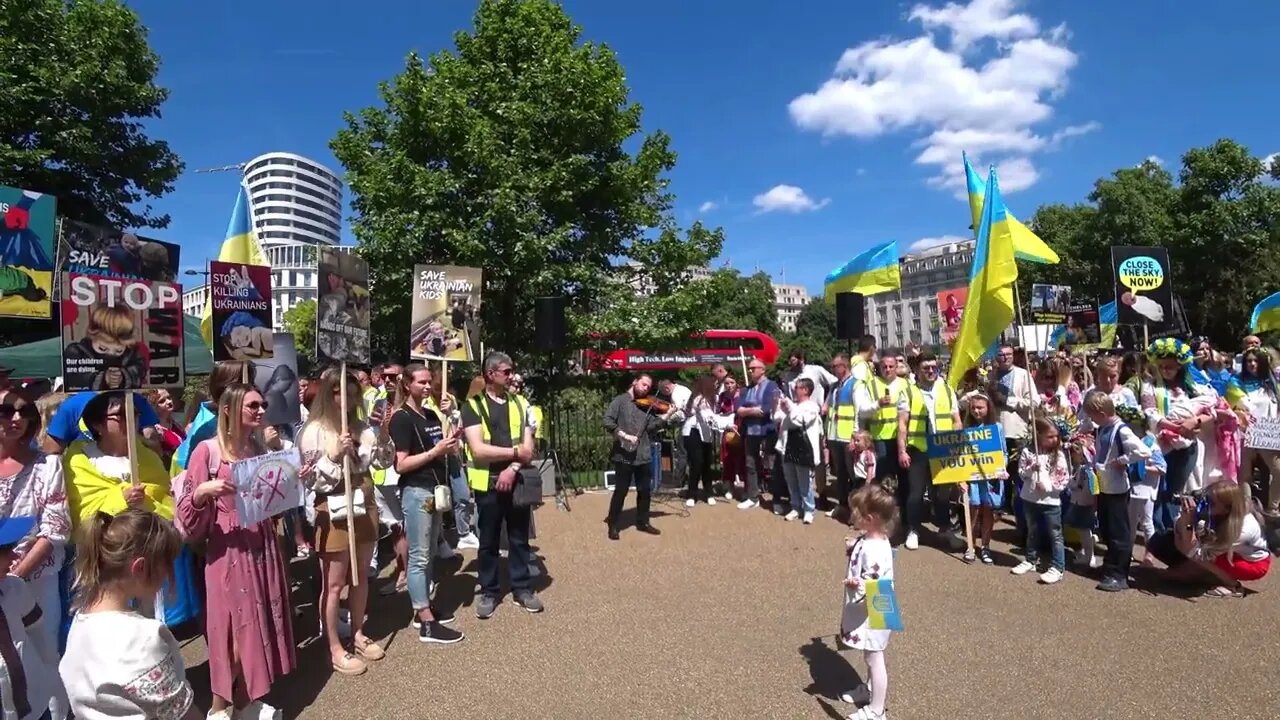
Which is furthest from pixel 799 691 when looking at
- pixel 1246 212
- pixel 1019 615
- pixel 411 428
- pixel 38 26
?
pixel 1246 212

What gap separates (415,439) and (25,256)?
2.75m

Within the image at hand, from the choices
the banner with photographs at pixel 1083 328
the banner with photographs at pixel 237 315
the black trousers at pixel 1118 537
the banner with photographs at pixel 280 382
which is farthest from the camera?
the banner with photographs at pixel 1083 328

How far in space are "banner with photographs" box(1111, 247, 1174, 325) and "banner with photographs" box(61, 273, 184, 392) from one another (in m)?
11.4

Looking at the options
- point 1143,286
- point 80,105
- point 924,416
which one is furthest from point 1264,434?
point 80,105

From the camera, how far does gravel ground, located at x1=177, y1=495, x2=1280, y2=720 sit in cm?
407

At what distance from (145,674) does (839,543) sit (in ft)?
21.8

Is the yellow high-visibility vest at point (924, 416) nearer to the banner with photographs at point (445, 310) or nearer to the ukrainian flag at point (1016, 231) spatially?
the ukrainian flag at point (1016, 231)

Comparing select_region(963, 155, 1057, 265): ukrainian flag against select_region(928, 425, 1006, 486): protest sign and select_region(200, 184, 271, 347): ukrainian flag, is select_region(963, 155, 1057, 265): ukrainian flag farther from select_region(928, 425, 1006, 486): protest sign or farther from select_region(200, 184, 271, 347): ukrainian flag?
select_region(200, 184, 271, 347): ukrainian flag

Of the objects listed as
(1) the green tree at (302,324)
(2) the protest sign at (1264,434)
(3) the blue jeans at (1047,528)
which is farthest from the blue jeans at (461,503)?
(1) the green tree at (302,324)

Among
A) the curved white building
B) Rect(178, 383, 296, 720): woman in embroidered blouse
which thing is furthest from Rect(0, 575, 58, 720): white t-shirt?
the curved white building

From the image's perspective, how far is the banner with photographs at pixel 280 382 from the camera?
662 centimetres

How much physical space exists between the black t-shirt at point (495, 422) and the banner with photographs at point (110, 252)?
87.9 inches

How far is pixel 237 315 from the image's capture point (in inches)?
246

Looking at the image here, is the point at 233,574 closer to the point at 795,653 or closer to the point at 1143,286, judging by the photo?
the point at 795,653
